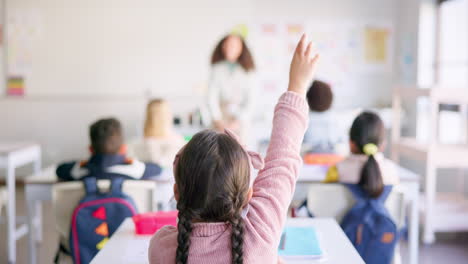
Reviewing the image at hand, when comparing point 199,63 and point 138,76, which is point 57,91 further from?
point 199,63

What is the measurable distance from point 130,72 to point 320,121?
2.77 metres

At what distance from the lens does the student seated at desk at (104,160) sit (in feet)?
7.14

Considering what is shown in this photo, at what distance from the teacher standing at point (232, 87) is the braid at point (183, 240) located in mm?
2672

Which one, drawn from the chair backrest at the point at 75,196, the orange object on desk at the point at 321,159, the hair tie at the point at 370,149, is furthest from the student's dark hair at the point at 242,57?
the chair backrest at the point at 75,196

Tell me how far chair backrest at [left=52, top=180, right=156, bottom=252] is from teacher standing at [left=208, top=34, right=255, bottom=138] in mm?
1566

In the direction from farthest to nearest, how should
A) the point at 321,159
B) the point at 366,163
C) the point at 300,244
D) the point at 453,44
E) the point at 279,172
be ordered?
1. the point at 453,44
2. the point at 321,159
3. the point at 366,163
4. the point at 300,244
5. the point at 279,172

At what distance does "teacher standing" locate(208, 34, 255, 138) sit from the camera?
3.68m

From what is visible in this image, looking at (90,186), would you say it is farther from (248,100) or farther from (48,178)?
(248,100)

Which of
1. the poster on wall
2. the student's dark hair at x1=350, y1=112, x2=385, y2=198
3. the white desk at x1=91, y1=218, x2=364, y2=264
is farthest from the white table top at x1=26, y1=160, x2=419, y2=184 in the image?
the poster on wall

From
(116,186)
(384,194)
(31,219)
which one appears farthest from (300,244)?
(31,219)

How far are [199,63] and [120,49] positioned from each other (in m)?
0.86

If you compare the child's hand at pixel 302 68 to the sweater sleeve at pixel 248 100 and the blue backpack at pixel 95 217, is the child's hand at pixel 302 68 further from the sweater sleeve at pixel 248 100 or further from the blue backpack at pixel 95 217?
the sweater sleeve at pixel 248 100

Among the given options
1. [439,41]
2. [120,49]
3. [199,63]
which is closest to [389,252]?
[439,41]

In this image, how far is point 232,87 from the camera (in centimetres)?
378
